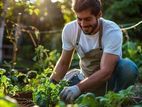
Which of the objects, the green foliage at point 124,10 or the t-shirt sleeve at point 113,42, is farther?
the green foliage at point 124,10

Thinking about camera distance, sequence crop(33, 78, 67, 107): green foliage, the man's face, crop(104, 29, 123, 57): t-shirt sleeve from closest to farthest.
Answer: crop(33, 78, 67, 107): green foliage
the man's face
crop(104, 29, 123, 57): t-shirt sleeve

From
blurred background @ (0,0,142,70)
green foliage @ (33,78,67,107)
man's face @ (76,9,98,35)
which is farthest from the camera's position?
blurred background @ (0,0,142,70)

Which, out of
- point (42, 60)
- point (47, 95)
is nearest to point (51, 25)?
point (42, 60)

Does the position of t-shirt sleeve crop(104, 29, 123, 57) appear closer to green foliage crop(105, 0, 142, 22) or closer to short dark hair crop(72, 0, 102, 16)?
short dark hair crop(72, 0, 102, 16)

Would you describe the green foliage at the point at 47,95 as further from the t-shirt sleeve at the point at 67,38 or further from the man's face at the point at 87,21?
the t-shirt sleeve at the point at 67,38

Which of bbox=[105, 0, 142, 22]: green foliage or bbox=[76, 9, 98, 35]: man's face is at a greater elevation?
bbox=[76, 9, 98, 35]: man's face

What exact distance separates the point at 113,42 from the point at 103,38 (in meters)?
0.13

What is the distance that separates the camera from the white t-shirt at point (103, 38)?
4293 mm

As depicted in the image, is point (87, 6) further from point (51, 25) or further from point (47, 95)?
point (51, 25)

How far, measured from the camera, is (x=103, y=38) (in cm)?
439

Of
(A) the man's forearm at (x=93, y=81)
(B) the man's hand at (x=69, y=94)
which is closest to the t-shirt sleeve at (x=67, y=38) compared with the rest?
(A) the man's forearm at (x=93, y=81)

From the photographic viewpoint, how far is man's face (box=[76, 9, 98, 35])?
4133 millimetres

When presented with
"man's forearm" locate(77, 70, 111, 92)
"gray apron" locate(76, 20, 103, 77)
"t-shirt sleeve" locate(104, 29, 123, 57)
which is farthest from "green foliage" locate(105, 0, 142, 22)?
"man's forearm" locate(77, 70, 111, 92)

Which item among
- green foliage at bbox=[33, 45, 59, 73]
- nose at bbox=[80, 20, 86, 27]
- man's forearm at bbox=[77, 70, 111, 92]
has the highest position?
nose at bbox=[80, 20, 86, 27]
